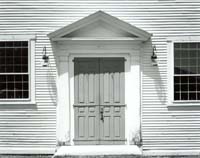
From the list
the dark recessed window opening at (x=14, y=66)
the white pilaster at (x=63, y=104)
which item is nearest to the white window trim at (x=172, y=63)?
the white pilaster at (x=63, y=104)

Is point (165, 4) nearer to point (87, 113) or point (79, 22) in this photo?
point (79, 22)

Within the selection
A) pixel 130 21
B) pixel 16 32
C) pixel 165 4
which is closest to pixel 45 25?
pixel 16 32

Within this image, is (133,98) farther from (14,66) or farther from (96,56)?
(14,66)

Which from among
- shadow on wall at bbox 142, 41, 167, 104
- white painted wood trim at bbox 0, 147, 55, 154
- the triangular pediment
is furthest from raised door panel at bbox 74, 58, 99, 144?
shadow on wall at bbox 142, 41, 167, 104

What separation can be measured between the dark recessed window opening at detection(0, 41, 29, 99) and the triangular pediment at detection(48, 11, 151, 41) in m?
1.14

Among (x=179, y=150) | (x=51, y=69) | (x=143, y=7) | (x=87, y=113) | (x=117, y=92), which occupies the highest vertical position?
(x=143, y=7)

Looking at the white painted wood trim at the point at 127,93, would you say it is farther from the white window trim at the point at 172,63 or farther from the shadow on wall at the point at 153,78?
the white window trim at the point at 172,63

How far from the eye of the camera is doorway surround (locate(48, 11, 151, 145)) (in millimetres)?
9180

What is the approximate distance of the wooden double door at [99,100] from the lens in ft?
30.9

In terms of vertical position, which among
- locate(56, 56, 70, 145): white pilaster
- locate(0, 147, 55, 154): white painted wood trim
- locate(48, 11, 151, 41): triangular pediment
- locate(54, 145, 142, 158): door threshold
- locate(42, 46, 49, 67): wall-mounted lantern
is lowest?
locate(0, 147, 55, 154): white painted wood trim

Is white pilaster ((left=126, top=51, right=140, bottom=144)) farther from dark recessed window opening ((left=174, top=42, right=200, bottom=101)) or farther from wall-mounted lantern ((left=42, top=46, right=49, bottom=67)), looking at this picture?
wall-mounted lantern ((left=42, top=46, right=49, bottom=67))

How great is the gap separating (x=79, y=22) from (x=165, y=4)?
8.62ft

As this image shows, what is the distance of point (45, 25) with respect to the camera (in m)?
9.33

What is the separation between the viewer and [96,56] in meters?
9.37
